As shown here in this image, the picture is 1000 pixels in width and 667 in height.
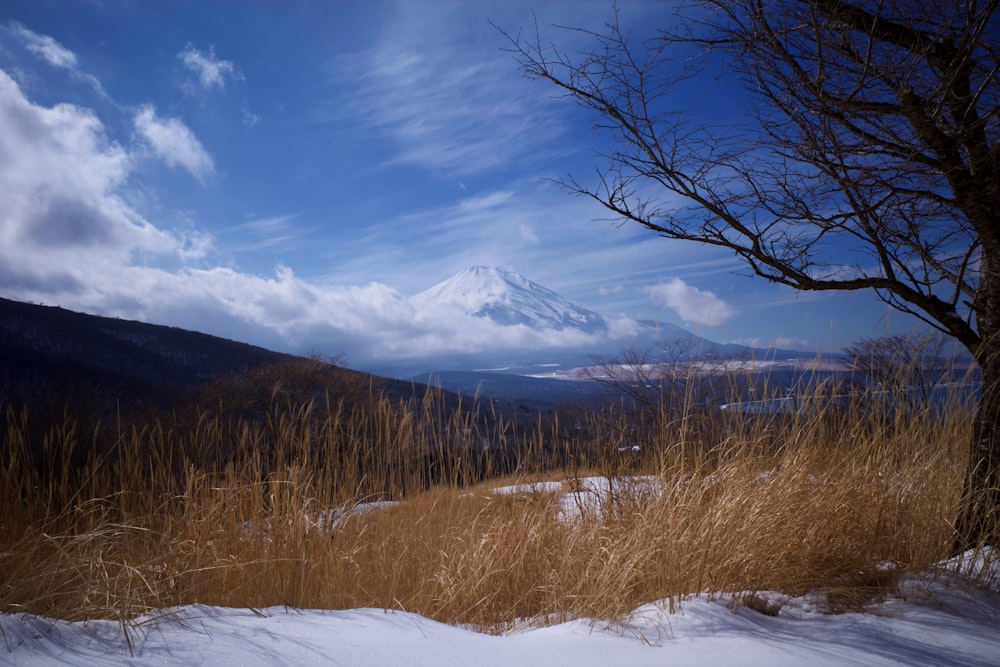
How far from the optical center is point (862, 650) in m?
1.71

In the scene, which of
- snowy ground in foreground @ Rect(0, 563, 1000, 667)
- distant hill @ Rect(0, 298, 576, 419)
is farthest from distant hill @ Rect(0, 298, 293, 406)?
snowy ground in foreground @ Rect(0, 563, 1000, 667)

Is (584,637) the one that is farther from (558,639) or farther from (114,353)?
(114,353)

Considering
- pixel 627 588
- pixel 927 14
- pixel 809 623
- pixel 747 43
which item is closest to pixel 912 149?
pixel 927 14

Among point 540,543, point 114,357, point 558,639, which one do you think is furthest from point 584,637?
point 114,357

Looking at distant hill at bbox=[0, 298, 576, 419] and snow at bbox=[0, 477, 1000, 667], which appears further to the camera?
distant hill at bbox=[0, 298, 576, 419]

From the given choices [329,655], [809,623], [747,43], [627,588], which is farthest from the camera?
[747,43]

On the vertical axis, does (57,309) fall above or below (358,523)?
above

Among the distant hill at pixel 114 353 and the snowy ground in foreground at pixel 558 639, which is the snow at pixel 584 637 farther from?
the distant hill at pixel 114 353

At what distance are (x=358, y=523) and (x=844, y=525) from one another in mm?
2763

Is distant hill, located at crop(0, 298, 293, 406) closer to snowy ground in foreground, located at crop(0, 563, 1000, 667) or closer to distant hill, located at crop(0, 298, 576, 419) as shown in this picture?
distant hill, located at crop(0, 298, 576, 419)

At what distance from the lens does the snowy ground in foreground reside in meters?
1.52

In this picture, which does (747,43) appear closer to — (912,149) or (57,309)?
(912,149)

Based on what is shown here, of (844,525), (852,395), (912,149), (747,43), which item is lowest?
(844,525)

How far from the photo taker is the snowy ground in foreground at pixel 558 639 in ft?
4.99
